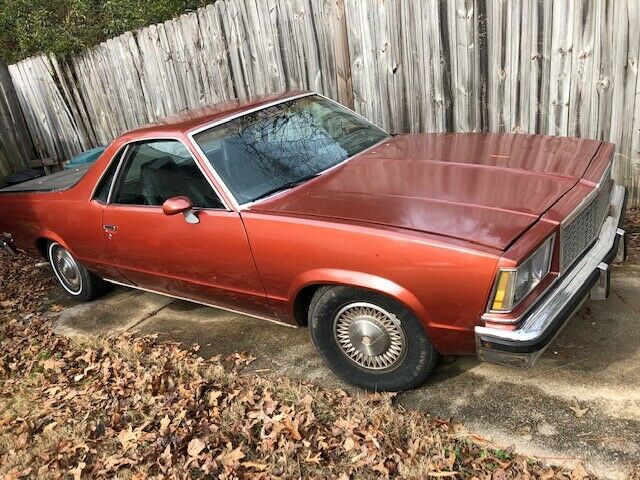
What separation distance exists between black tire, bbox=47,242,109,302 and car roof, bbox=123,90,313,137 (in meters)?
1.64

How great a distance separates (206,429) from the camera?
3.17 meters

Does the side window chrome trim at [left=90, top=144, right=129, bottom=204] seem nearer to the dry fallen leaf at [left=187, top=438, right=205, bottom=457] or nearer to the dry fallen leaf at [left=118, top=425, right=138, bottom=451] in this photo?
the dry fallen leaf at [left=118, top=425, right=138, bottom=451]

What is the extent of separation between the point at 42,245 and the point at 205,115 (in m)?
2.55

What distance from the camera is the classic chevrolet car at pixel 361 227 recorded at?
2.64 meters

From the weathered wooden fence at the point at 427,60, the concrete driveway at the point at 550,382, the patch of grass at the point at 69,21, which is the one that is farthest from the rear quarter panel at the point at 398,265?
the patch of grass at the point at 69,21

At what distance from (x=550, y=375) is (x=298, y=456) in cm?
153

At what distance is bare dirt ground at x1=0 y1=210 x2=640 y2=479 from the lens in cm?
272

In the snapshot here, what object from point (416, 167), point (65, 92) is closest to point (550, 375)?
point (416, 167)

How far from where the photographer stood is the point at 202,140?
11.9 ft

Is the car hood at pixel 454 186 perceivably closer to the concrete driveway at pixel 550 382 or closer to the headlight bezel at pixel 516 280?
the headlight bezel at pixel 516 280

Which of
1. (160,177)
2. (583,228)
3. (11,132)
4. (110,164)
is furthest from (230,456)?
(11,132)

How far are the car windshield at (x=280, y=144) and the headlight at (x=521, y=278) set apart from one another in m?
1.51

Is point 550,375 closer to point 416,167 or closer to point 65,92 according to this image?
point 416,167

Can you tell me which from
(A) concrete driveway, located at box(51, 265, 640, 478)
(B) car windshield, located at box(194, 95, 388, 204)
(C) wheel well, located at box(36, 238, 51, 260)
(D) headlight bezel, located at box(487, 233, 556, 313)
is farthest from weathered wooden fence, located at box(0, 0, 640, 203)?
(C) wheel well, located at box(36, 238, 51, 260)
